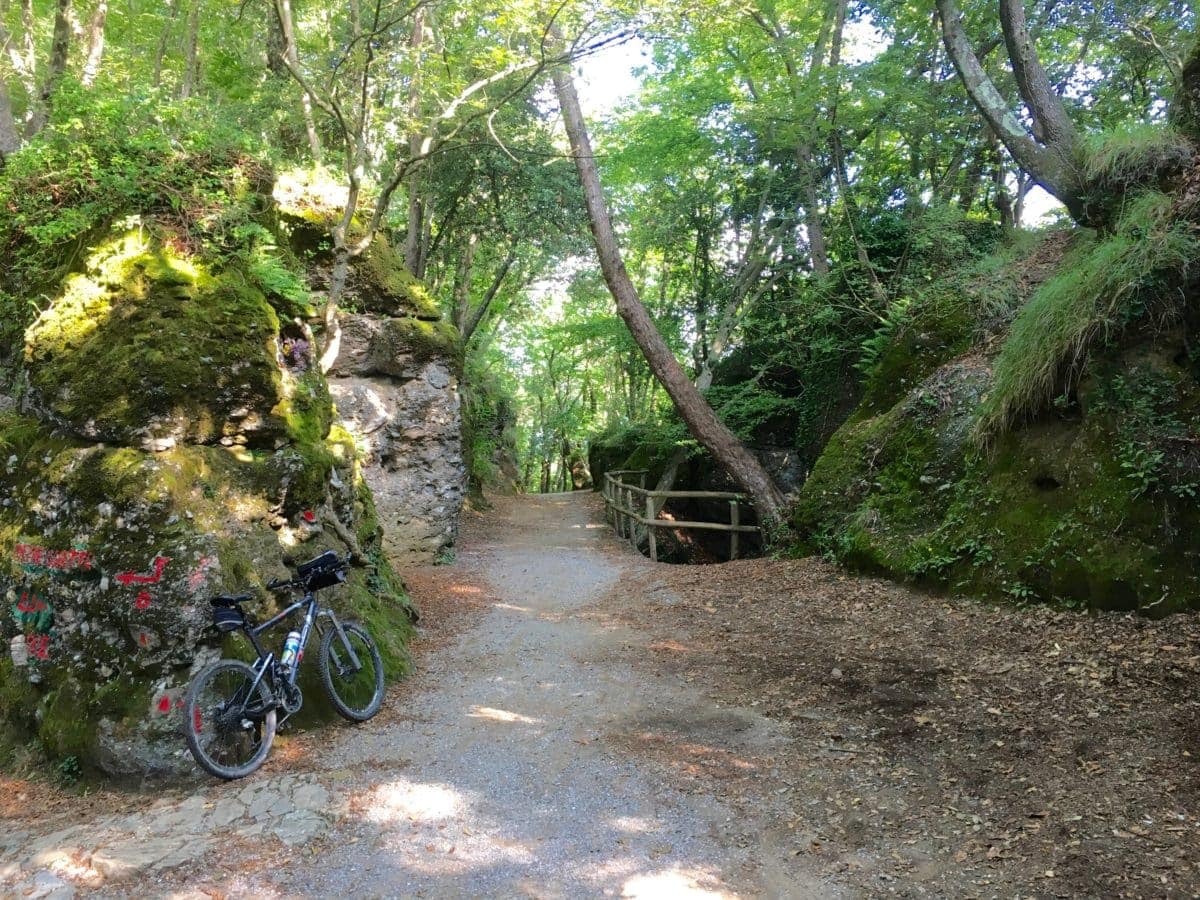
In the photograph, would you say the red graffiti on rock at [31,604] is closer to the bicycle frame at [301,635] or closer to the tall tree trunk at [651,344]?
the bicycle frame at [301,635]

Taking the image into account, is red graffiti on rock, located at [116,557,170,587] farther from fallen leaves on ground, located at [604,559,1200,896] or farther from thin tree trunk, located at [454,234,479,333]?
thin tree trunk, located at [454,234,479,333]

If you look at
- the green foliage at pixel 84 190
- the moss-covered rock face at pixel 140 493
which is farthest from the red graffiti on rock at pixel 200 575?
the green foliage at pixel 84 190

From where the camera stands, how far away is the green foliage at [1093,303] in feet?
18.2

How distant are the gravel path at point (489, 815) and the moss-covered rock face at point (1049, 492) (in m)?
2.77

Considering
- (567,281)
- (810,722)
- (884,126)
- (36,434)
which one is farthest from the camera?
(567,281)

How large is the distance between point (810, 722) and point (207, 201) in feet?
20.8

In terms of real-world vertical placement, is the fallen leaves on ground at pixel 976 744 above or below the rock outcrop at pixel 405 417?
below

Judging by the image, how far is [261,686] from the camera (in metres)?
4.35

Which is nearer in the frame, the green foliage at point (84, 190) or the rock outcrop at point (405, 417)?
the green foliage at point (84, 190)

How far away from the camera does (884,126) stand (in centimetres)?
1230

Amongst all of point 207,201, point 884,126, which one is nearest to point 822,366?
point 884,126

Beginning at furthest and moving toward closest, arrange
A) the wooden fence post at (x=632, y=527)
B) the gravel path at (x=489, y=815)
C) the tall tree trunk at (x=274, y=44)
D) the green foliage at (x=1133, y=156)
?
the wooden fence post at (x=632, y=527)
the tall tree trunk at (x=274, y=44)
the green foliage at (x=1133, y=156)
the gravel path at (x=489, y=815)

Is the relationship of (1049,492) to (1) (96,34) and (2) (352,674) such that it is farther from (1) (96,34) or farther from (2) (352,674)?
(1) (96,34)

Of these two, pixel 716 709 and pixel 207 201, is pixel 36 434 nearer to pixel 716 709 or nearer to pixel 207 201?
pixel 207 201
